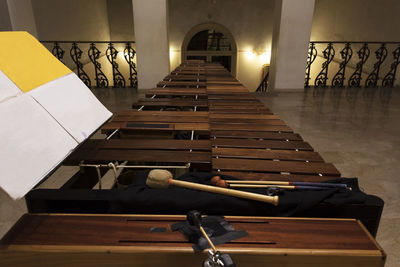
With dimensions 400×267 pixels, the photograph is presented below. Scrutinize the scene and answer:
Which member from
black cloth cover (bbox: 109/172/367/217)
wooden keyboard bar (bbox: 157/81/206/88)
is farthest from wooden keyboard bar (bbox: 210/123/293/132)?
wooden keyboard bar (bbox: 157/81/206/88)

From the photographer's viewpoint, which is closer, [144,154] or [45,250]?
[45,250]

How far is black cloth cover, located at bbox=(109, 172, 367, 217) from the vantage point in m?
1.09

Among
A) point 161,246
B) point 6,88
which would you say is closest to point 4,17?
point 6,88

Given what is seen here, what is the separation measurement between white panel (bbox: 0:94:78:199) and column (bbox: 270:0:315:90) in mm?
5660

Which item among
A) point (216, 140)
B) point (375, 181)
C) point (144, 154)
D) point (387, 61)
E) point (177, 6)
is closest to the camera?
point (144, 154)

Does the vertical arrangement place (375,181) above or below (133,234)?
below

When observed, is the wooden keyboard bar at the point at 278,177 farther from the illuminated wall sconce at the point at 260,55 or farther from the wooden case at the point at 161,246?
the illuminated wall sconce at the point at 260,55

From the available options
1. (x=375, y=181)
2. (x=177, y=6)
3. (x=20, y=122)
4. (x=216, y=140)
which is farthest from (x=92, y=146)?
(x=177, y=6)

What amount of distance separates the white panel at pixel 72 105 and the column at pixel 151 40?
15.6 ft

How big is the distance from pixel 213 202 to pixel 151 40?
559 cm

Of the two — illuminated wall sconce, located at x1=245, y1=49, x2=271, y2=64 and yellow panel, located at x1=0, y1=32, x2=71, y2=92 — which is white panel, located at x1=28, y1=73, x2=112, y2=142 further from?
illuminated wall sconce, located at x1=245, y1=49, x2=271, y2=64

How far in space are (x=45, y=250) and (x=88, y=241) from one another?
5.1 inches

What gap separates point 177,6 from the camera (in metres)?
11.3

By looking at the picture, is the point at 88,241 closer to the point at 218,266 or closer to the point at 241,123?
the point at 218,266
